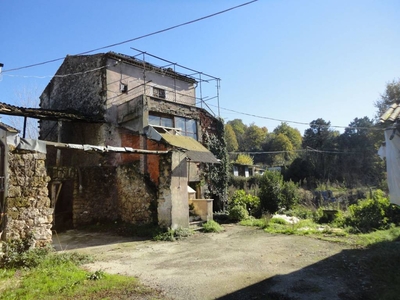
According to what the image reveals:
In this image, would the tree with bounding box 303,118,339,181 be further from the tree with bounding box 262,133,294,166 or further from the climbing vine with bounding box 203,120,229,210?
the climbing vine with bounding box 203,120,229,210

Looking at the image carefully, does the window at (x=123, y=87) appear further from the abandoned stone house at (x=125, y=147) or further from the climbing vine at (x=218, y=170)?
the climbing vine at (x=218, y=170)

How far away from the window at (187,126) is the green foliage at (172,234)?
642cm

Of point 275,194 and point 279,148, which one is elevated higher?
point 279,148

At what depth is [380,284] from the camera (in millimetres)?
4867

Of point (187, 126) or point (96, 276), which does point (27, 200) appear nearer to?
point (96, 276)

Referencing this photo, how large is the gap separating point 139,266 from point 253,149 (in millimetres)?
42810

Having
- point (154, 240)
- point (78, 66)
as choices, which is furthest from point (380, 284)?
point (78, 66)

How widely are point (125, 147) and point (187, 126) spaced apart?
15.5 feet

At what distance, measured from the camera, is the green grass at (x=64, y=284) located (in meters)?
4.69

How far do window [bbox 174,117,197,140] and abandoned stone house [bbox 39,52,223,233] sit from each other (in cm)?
6

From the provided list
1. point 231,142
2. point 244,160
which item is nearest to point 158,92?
point 244,160

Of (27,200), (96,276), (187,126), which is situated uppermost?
(187,126)

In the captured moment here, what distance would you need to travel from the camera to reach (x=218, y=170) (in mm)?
16141

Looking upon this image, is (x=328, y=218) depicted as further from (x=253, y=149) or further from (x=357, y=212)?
(x=253, y=149)
